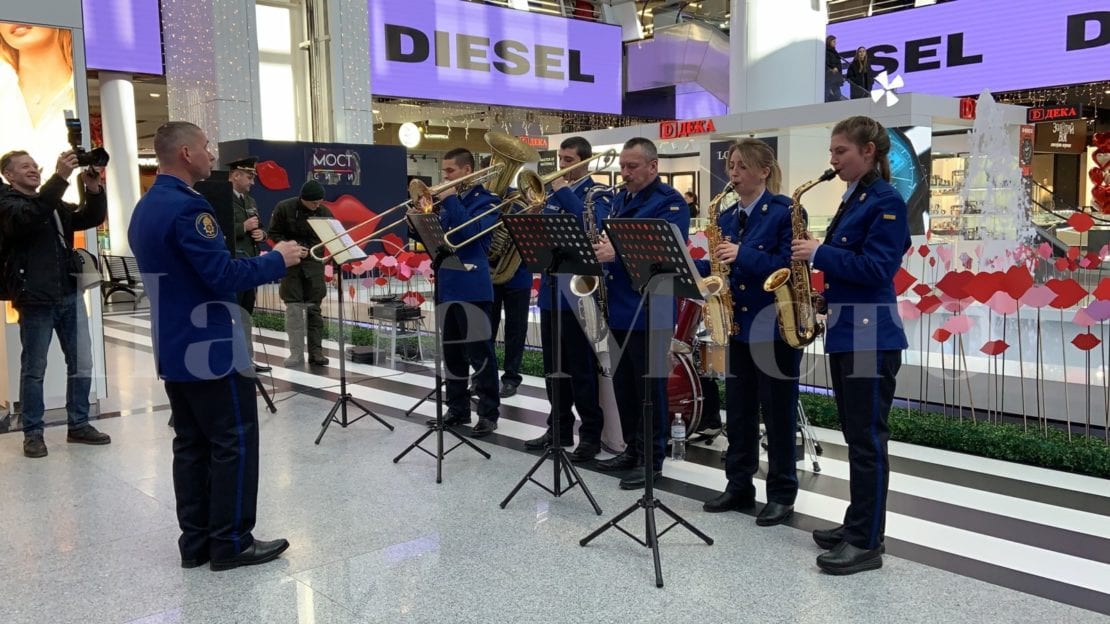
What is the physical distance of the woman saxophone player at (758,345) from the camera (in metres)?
3.80

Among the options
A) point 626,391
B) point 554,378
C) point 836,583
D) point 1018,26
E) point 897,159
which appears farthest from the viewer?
point 1018,26

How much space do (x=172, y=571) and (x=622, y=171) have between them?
271 cm

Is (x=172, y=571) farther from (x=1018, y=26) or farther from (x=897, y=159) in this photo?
(x=1018, y=26)

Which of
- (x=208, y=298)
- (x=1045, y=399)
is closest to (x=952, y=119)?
(x=1045, y=399)

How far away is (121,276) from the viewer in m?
13.6

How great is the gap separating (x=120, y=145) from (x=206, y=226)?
12.2 meters

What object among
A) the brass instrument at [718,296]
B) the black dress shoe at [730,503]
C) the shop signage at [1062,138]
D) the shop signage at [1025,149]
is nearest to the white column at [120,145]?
the brass instrument at [718,296]

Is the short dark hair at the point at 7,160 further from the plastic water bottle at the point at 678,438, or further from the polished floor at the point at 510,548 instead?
the plastic water bottle at the point at 678,438

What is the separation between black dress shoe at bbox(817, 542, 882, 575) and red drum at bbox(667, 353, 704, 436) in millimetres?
1658

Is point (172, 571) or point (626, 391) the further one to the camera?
point (626, 391)

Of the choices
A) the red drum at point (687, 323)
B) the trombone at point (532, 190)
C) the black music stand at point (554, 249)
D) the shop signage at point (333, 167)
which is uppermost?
the shop signage at point (333, 167)

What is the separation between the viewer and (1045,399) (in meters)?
5.34

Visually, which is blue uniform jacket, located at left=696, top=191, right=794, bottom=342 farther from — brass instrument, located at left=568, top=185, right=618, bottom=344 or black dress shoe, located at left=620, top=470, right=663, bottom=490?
black dress shoe, located at left=620, top=470, right=663, bottom=490

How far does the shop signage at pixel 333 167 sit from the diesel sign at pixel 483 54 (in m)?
3.38
